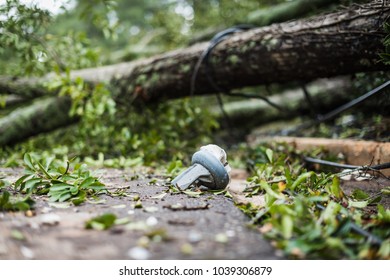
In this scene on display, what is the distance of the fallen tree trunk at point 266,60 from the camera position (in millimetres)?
1786

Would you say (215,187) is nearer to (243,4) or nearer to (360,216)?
(360,216)

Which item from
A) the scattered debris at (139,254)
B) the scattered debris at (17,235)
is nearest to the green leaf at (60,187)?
the scattered debris at (17,235)

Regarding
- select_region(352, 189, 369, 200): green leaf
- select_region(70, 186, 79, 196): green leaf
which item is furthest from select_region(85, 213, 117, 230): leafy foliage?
select_region(352, 189, 369, 200): green leaf

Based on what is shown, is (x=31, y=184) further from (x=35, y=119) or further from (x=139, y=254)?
(x=35, y=119)

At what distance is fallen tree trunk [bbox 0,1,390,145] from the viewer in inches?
70.3

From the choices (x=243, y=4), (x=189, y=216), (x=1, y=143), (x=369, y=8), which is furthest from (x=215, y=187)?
(x=243, y=4)

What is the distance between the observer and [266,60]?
7.18ft

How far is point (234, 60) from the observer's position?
2.34m

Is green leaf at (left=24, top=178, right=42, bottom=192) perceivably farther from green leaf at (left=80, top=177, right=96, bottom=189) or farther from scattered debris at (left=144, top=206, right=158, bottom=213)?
scattered debris at (left=144, top=206, right=158, bottom=213)

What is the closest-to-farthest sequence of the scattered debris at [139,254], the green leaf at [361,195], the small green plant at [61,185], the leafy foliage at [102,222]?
the scattered debris at [139,254], the leafy foliage at [102,222], the small green plant at [61,185], the green leaf at [361,195]

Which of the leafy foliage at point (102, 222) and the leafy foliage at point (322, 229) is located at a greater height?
the leafy foliage at point (102, 222)

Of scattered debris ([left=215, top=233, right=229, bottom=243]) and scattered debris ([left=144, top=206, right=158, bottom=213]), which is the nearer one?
scattered debris ([left=215, top=233, right=229, bottom=243])

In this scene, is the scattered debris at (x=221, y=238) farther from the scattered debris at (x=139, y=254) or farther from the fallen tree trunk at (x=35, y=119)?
the fallen tree trunk at (x=35, y=119)

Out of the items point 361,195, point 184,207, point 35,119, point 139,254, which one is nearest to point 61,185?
point 184,207
